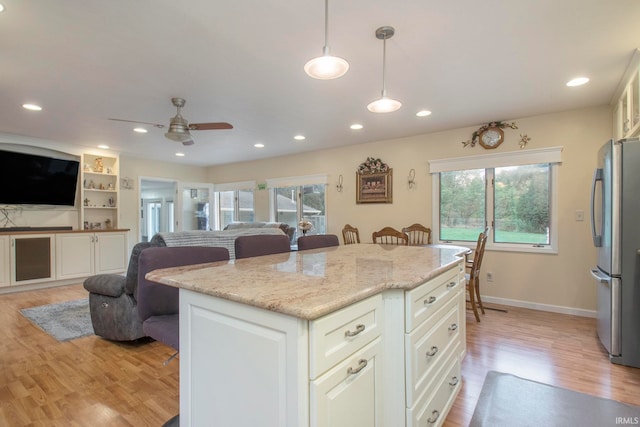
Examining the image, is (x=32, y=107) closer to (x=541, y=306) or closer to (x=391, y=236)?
(x=391, y=236)

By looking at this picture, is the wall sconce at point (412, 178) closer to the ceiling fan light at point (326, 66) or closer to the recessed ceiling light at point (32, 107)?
the ceiling fan light at point (326, 66)

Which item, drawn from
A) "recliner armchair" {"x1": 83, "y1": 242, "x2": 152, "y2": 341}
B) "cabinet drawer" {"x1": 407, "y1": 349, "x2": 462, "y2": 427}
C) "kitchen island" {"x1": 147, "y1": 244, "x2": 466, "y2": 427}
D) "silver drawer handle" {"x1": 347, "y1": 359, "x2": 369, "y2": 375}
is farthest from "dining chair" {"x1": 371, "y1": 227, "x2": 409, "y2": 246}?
"silver drawer handle" {"x1": 347, "y1": 359, "x2": 369, "y2": 375}

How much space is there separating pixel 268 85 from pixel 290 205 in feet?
12.1

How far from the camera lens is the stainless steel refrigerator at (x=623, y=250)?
7.82 ft

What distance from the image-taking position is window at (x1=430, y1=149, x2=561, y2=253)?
3.94 meters

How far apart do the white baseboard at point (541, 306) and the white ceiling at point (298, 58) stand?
7.79 ft

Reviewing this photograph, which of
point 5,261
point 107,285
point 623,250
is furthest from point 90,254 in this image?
point 623,250

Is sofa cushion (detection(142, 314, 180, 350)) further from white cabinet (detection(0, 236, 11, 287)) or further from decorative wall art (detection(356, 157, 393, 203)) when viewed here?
white cabinet (detection(0, 236, 11, 287))

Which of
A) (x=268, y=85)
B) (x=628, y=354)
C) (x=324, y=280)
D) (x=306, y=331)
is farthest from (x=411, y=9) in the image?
(x=628, y=354)

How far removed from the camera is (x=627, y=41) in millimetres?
2256

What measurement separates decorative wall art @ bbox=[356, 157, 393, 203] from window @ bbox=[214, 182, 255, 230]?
2716 mm

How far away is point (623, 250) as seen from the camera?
244cm

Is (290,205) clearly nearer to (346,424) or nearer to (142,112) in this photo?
(142,112)

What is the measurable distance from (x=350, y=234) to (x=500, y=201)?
2.34 metres
